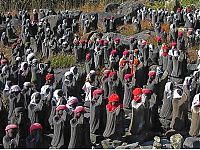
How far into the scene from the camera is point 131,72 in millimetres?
20875

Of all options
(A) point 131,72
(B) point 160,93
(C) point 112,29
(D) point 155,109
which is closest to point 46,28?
(C) point 112,29

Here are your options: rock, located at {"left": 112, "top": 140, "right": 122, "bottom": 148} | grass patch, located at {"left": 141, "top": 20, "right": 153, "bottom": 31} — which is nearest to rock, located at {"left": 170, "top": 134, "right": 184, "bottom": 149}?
rock, located at {"left": 112, "top": 140, "right": 122, "bottom": 148}

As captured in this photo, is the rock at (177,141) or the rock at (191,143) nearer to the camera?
the rock at (177,141)

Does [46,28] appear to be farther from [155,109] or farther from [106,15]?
[155,109]

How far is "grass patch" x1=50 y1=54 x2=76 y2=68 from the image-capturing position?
24.7m

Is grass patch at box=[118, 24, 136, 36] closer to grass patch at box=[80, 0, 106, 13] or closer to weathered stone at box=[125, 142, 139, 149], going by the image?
grass patch at box=[80, 0, 106, 13]

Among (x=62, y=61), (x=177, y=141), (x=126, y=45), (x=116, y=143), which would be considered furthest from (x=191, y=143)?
(x=126, y=45)

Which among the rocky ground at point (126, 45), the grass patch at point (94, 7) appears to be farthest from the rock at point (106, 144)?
the grass patch at point (94, 7)

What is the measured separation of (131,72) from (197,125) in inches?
230

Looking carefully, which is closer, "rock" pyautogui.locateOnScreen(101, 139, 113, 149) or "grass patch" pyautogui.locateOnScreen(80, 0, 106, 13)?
"rock" pyautogui.locateOnScreen(101, 139, 113, 149)

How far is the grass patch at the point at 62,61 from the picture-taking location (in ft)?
81.0

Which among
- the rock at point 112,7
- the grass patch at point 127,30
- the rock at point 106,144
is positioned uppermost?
the rock at point 112,7

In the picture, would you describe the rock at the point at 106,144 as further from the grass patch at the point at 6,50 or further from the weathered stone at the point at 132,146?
the grass patch at the point at 6,50

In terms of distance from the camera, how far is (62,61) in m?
24.9
